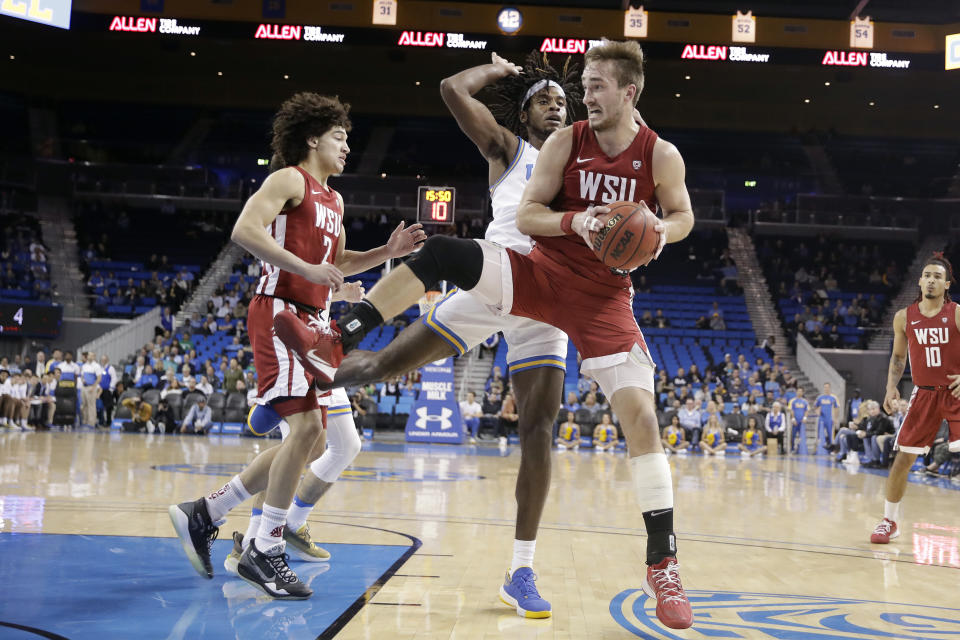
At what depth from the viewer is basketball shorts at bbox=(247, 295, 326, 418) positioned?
12.2 ft

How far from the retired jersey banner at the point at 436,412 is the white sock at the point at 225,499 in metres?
11.6

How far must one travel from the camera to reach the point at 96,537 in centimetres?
459

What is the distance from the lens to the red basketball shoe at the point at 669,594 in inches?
109

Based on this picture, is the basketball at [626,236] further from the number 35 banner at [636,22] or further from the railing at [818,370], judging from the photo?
the number 35 banner at [636,22]

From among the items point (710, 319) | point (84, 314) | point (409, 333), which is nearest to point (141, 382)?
point (84, 314)

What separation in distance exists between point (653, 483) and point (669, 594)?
0.38 metres

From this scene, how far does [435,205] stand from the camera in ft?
53.0

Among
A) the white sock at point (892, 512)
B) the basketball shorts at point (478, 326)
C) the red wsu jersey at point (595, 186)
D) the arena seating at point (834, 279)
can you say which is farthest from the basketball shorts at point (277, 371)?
the arena seating at point (834, 279)

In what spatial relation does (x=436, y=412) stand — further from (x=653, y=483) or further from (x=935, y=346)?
(x=653, y=483)

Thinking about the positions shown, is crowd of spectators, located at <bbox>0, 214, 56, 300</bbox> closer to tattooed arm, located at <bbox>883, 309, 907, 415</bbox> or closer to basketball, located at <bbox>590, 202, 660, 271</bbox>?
tattooed arm, located at <bbox>883, 309, 907, 415</bbox>

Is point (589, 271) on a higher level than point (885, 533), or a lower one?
higher

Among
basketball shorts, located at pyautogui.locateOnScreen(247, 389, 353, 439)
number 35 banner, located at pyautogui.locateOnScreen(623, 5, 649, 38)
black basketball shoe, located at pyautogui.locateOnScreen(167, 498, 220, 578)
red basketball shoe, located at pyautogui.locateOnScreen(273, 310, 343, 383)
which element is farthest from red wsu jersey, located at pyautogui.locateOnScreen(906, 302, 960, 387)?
number 35 banner, located at pyautogui.locateOnScreen(623, 5, 649, 38)

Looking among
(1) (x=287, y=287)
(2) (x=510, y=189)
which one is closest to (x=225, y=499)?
(1) (x=287, y=287)

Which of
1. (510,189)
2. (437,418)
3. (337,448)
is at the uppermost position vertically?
(510,189)
